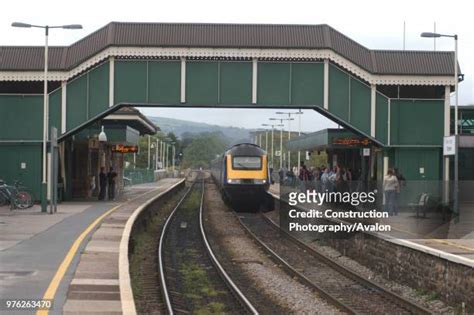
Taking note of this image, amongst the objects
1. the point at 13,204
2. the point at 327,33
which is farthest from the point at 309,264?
the point at 327,33

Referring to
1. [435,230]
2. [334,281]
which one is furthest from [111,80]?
[334,281]

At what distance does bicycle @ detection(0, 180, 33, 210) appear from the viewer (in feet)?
85.2

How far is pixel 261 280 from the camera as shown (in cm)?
1466

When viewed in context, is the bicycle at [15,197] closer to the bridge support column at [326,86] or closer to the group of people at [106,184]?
the group of people at [106,184]

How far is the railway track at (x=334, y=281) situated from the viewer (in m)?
11.7

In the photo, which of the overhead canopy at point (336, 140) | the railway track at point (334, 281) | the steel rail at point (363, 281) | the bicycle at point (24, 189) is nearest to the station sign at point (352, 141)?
the overhead canopy at point (336, 140)

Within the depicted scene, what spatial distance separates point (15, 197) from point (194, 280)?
13.6 metres

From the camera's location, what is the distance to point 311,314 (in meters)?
11.2

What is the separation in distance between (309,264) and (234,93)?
13622 millimetres

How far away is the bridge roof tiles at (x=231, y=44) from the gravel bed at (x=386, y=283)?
10967 mm

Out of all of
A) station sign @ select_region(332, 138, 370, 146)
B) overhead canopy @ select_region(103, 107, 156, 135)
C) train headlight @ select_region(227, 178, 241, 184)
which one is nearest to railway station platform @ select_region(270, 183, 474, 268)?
station sign @ select_region(332, 138, 370, 146)

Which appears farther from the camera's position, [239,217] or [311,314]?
[239,217]

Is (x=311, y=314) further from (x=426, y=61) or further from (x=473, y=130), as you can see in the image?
(x=473, y=130)

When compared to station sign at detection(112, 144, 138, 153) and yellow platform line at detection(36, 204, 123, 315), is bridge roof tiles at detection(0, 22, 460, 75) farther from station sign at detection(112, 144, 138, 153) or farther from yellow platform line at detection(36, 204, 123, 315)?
yellow platform line at detection(36, 204, 123, 315)
